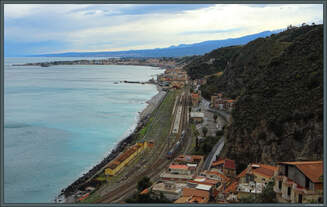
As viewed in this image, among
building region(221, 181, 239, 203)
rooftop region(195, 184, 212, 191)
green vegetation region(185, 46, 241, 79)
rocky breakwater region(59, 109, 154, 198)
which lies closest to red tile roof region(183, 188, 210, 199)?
rooftop region(195, 184, 212, 191)

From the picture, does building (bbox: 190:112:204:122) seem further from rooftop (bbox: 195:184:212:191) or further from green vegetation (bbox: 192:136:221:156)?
rooftop (bbox: 195:184:212:191)

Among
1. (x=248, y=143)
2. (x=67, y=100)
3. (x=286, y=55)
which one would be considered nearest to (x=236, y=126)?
(x=248, y=143)

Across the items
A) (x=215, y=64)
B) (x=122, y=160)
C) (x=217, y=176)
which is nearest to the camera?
(x=217, y=176)

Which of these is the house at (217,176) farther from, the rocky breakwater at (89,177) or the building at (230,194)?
→ the rocky breakwater at (89,177)

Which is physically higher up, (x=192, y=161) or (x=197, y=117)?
(x=197, y=117)

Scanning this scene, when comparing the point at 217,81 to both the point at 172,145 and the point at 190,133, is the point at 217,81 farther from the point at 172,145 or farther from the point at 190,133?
the point at 172,145

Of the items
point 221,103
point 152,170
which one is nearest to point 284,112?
point 152,170

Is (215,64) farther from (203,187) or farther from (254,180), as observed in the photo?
(203,187)
